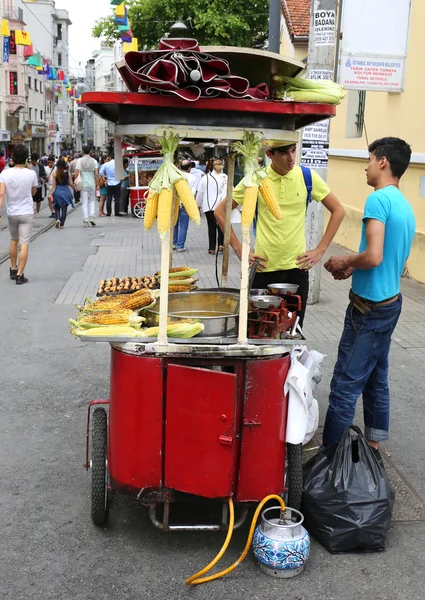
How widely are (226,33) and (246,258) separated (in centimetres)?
3090

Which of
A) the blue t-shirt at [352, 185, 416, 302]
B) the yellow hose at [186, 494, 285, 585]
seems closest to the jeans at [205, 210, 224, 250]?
the blue t-shirt at [352, 185, 416, 302]

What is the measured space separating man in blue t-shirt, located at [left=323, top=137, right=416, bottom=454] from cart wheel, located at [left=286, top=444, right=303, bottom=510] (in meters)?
0.62

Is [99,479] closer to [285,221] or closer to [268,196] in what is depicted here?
[268,196]

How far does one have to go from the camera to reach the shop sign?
866 cm

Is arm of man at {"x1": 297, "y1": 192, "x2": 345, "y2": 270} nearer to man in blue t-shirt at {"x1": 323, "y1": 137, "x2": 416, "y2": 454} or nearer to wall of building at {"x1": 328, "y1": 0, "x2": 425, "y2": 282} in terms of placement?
man in blue t-shirt at {"x1": 323, "y1": 137, "x2": 416, "y2": 454}

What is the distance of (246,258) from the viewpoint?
11.1ft

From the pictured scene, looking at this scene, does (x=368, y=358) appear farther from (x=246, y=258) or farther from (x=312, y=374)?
(x=246, y=258)

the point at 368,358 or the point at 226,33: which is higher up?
the point at 226,33

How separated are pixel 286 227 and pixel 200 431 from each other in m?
1.91

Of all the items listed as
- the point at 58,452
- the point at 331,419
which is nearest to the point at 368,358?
the point at 331,419

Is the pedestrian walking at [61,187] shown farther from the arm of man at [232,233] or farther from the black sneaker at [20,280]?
the arm of man at [232,233]

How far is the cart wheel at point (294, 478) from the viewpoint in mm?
3578

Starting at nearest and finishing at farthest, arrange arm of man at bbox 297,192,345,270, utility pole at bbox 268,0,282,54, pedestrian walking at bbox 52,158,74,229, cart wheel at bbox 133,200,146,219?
arm of man at bbox 297,192,345,270 < utility pole at bbox 268,0,282,54 < pedestrian walking at bbox 52,158,74,229 < cart wheel at bbox 133,200,146,219

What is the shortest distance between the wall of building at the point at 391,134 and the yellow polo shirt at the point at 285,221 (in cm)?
614
